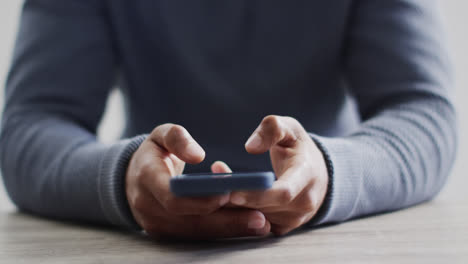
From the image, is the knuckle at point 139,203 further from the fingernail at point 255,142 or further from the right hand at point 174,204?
the fingernail at point 255,142

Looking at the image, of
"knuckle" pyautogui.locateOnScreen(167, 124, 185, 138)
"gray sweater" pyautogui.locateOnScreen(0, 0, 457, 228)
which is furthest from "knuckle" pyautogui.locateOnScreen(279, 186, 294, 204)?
"gray sweater" pyautogui.locateOnScreen(0, 0, 457, 228)

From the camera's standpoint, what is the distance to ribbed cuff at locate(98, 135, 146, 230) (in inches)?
19.8

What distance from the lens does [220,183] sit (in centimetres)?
34

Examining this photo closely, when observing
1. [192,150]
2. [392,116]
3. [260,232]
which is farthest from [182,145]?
[392,116]

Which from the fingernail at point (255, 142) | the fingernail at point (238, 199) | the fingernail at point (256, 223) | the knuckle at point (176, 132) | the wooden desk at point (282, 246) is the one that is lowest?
the wooden desk at point (282, 246)

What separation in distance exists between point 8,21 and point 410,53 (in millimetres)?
1383

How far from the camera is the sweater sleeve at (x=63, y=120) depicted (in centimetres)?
55

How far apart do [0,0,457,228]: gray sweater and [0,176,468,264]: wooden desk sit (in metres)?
0.14

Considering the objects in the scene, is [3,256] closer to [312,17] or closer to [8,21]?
[312,17]

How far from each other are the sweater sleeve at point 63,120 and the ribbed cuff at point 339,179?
21 cm

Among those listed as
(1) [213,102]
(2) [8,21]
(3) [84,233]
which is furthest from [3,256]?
(2) [8,21]

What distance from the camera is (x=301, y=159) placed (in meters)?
0.45

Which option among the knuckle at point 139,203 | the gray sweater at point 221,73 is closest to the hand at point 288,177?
the knuckle at point 139,203

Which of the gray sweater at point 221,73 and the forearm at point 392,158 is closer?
the forearm at point 392,158
